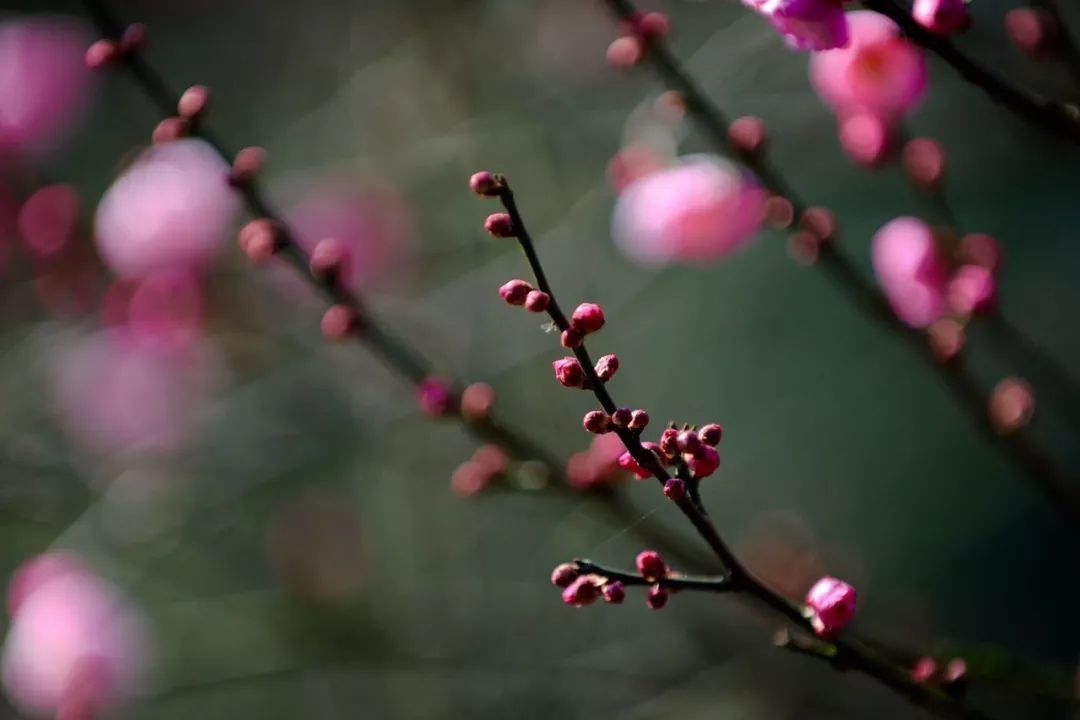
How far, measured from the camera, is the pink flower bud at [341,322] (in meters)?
0.61

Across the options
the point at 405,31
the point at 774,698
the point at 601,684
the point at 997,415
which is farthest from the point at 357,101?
the point at 997,415

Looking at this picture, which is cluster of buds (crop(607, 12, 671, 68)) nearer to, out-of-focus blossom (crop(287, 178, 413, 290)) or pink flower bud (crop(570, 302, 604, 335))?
pink flower bud (crop(570, 302, 604, 335))

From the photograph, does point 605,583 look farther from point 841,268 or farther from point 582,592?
point 841,268

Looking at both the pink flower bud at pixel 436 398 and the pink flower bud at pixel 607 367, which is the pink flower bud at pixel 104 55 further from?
the pink flower bud at pixel 607 367

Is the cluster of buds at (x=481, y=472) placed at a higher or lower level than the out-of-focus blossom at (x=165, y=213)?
lower

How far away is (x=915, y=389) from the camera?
1690mm

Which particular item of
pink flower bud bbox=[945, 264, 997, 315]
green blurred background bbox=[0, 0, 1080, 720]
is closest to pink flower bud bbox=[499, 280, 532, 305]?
pink flower bud bbox=[945, 264, 997, 315]

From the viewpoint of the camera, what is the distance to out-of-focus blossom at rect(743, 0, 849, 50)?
0.40 meters

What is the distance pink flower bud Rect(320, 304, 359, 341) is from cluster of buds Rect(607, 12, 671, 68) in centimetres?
22

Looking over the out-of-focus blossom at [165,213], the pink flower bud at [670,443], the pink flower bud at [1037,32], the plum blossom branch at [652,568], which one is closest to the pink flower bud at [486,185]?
the plum blossom branch at [652,568]

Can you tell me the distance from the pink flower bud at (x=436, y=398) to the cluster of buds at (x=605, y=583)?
9.8 inches

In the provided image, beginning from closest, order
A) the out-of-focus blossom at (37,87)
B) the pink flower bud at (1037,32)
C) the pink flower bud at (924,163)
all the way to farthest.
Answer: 1. the pink flower bud at (1037,32)
2. the pink flower bud at (924,163)
3. the out-of-focus blossom at (37,87)

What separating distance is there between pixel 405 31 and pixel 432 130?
0.15 metres

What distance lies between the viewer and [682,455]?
Result: 0.36 metres
